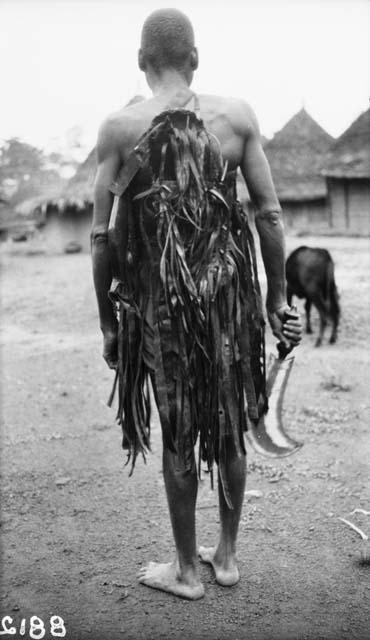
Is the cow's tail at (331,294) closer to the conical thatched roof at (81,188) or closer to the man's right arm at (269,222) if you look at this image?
the man's right arm at (269,222)

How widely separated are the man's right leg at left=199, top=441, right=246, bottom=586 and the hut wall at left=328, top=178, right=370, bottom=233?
15826mm

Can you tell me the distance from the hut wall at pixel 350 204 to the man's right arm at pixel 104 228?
627 inches

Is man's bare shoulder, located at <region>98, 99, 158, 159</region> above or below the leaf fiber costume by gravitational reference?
above

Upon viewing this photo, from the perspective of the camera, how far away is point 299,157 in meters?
22.4

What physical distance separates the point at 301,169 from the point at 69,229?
8.06 metres

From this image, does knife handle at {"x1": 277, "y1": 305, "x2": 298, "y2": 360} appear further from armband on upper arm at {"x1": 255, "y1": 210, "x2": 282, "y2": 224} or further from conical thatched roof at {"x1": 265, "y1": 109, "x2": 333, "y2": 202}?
conical thatched roof at {"x1": 265, "y1": 109, "x2": 333, "y2": 202}

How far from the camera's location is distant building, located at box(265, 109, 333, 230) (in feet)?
68.9

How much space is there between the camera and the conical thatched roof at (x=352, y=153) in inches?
685

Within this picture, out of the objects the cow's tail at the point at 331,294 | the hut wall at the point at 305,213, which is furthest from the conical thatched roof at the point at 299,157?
the cow's tail at the point at 331,294

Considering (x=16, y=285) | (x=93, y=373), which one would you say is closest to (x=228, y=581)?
(x=93, y=373)

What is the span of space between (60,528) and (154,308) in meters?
1.28

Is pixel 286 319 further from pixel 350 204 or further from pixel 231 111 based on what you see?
pixel 350 204

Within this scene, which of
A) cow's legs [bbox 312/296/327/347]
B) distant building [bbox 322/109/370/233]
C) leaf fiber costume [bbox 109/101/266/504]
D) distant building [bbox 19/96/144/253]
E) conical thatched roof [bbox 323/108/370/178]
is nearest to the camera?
leaf fiber costume [bbox 109/101/266/504]

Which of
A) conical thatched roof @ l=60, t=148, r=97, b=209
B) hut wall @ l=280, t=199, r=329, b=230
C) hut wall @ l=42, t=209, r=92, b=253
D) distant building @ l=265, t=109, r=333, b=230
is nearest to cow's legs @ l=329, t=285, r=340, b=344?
conical thatched roof @ l=60, t=148, r=97, b=209
